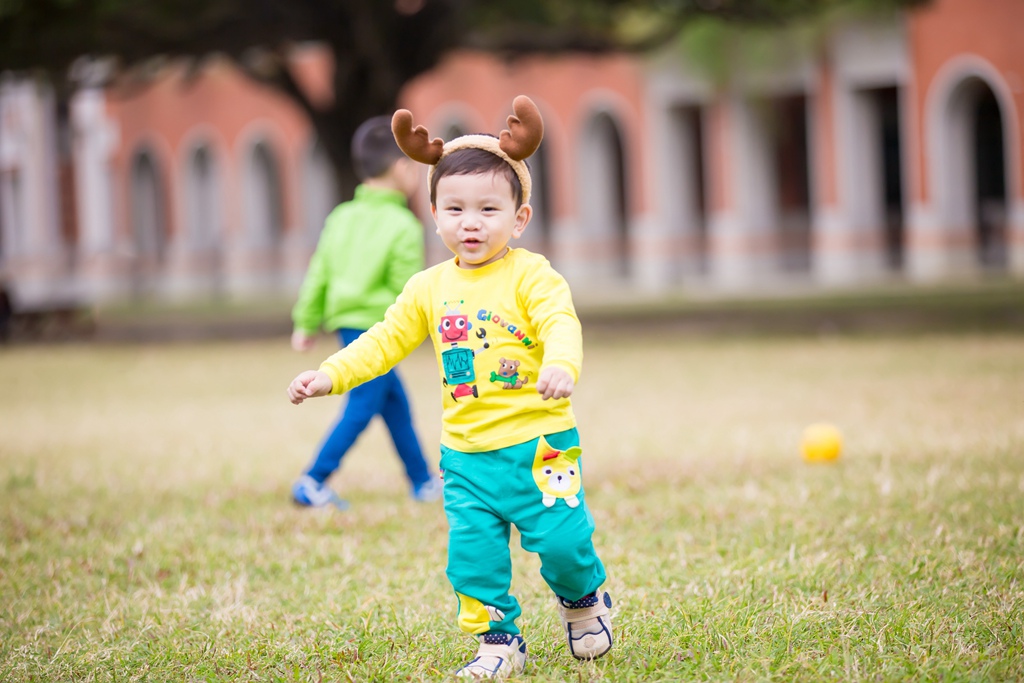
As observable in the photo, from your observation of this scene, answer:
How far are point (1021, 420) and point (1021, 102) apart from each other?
1973cm

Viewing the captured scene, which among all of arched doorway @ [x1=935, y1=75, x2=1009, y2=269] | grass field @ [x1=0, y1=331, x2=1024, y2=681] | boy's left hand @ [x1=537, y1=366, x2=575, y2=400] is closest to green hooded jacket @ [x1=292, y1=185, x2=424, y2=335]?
grass field @ [x1=0, y1=331, x2=1024, y2=681]

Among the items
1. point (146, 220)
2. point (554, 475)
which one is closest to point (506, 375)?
point (554, 475)

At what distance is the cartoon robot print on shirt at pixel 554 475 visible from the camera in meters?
3.42

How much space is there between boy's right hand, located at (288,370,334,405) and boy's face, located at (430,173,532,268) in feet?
1.64

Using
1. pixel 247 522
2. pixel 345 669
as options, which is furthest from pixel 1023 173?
pixel 345 669

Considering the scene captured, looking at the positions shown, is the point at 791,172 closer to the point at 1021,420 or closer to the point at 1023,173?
the point at 1023,173

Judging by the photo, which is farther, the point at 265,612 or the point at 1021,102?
the point at 1021,102

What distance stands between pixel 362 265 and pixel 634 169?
28233mm

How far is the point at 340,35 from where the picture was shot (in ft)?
61.0

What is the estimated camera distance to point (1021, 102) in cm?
2567

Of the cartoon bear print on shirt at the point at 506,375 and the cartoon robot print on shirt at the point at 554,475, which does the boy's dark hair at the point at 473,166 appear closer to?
the cartoon bear print on shirt at the point at 506,375

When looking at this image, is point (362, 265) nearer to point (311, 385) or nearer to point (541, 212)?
point (311, 385)

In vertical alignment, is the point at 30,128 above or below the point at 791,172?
above

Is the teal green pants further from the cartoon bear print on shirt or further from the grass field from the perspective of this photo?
the grass field
